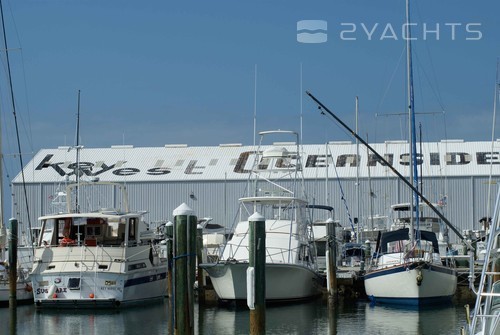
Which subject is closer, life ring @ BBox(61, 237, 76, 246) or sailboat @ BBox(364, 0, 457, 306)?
sailboat @ BBox(364, 0, 457, 306)

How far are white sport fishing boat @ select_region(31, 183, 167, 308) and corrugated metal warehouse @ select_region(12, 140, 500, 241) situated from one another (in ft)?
82.1

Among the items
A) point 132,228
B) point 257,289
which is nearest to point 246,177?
point 132,228

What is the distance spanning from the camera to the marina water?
27.6 m

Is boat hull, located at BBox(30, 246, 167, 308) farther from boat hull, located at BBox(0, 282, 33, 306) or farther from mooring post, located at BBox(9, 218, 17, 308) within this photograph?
boat hull, located at BBox(0, 282, 33, 306)

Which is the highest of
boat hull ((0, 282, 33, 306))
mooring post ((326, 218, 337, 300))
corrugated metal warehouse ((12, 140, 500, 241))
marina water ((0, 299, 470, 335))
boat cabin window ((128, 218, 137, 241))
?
corrugated metal warehouse ((12, 140, 500, 241))

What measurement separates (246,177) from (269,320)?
1331 inches

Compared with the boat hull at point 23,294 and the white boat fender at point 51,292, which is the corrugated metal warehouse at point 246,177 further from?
the white boat fender at point 51,292

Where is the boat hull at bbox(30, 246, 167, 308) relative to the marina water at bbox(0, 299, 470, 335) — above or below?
above

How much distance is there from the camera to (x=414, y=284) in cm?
3234

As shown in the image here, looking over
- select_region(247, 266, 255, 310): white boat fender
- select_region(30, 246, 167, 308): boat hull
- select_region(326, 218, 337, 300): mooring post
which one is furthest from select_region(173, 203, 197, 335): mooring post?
select_region(326, 218, 337, 300): mooring post

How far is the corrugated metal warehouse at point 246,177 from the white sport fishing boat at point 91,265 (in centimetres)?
2501

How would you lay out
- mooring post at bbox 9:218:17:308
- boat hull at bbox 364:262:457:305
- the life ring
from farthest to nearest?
the life ring < boat hull at bbox 364:262:457:305 < mooring post at bbox 9:218:17:308

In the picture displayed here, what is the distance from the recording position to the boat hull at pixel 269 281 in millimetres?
31844

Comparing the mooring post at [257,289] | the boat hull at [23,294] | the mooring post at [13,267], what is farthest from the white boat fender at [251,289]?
the boat hull at [23,294]
